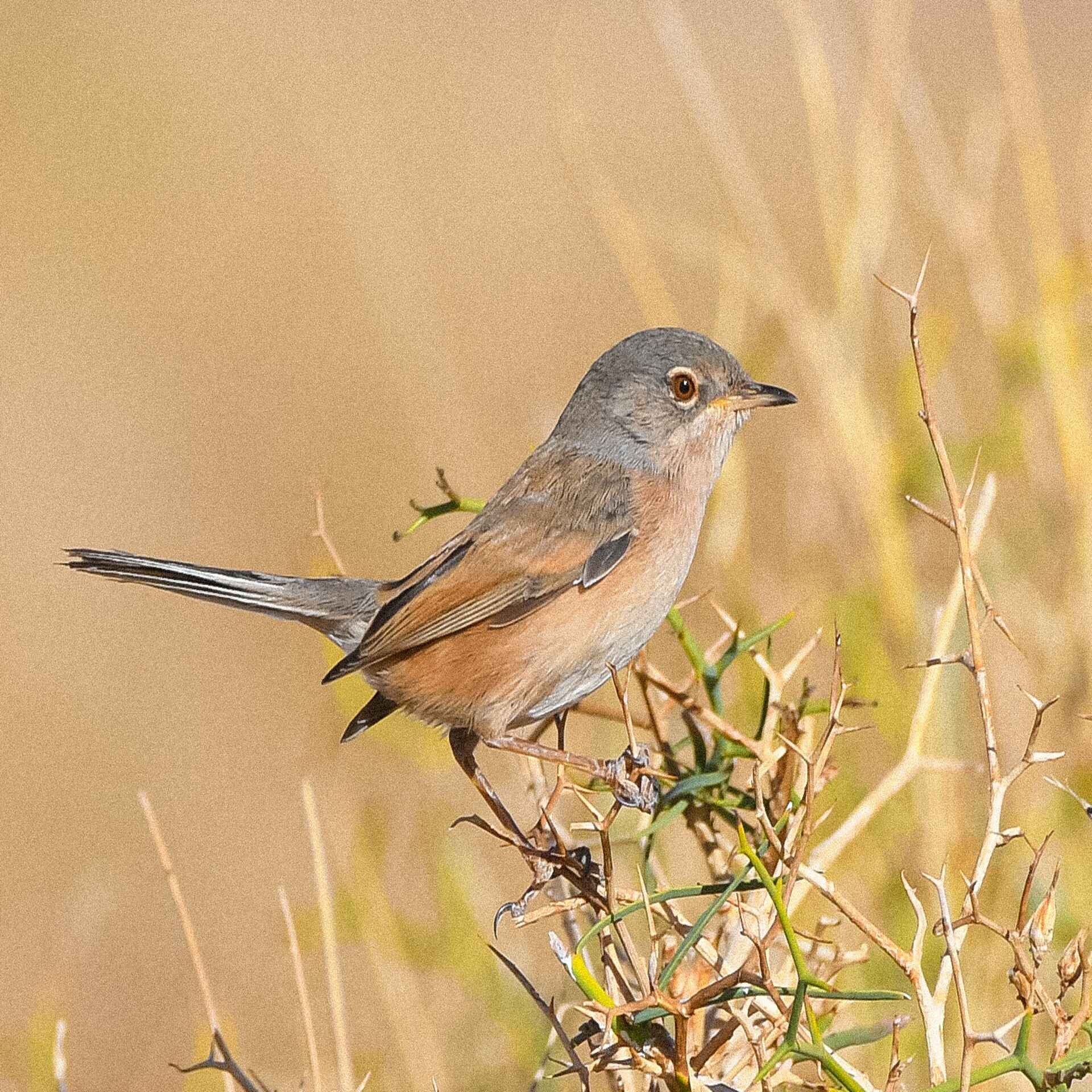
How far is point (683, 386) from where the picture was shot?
13.4 ft

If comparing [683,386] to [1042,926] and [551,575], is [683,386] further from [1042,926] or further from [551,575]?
[1042,926]

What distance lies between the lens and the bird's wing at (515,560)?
148 inches

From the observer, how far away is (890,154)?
3.91 metres

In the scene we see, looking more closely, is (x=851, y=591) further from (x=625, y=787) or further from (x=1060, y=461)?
(x=625, y=787)

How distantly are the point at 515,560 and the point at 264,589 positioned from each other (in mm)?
716

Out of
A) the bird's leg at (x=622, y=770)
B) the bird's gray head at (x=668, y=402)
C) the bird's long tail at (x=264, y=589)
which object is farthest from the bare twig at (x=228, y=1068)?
the bird's gray head at (x=668, y=402)

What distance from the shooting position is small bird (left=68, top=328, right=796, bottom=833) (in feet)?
11.8

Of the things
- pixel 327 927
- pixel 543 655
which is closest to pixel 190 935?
pixel 327 927

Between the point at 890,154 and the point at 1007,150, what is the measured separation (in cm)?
368

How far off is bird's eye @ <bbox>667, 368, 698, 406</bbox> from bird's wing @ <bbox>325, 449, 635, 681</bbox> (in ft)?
0.92

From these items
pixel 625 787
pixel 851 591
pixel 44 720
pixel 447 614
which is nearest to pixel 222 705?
pixel 44 720

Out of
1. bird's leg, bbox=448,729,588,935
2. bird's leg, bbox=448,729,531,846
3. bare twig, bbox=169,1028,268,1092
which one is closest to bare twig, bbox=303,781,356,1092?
bare twig, bbox=169,1028,268,1092

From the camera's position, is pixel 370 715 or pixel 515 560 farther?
pixel 515 560

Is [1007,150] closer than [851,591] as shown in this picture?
No
